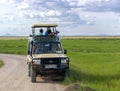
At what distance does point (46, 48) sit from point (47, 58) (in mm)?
1569

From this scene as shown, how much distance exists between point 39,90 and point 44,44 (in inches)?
198

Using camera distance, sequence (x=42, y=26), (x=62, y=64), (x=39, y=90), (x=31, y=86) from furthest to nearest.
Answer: (x=42, y=26) → (x=62, y=64) → (x=31, y=86) → (x=39, y=90)

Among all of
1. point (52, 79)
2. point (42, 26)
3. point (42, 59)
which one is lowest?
Answer: point (52, 79)

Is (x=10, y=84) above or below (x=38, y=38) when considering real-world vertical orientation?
below

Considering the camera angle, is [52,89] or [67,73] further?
[67,73]

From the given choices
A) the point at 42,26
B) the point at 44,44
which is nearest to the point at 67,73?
the point at 44,44

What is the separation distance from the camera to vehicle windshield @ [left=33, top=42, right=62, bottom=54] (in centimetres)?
2053

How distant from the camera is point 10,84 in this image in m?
18.3

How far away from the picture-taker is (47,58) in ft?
62.8

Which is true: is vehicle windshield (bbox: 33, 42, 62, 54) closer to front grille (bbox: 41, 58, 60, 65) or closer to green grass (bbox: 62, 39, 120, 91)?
front grille (bbox: 41, 58, 60, 65)

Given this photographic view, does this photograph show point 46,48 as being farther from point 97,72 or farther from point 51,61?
point 97,72

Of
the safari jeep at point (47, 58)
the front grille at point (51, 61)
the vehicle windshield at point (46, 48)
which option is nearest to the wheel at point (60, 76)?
the safari jeep at point (47, 58)

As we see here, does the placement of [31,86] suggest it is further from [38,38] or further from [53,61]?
[38,38]

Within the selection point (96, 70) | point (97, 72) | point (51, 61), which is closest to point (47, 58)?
point (51, 61)
